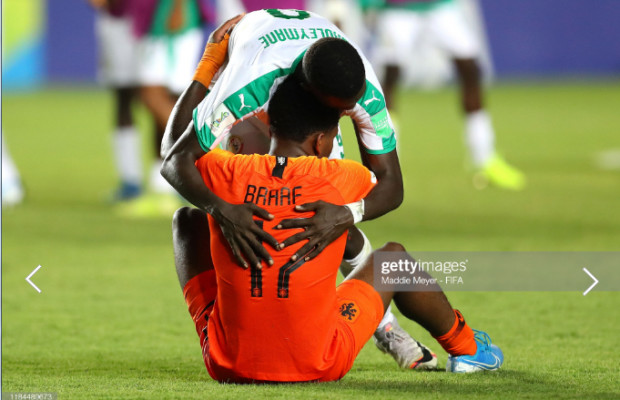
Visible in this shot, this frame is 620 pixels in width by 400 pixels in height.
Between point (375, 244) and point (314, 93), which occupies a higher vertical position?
point (314, 93)

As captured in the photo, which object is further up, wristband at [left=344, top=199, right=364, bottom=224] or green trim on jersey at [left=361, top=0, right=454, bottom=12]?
wristband at [left=344, top=199, right=364, bottom=224]

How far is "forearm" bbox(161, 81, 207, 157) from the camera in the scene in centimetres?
340

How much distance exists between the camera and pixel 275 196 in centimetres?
308

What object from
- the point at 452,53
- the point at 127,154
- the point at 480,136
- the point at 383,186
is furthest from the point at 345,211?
the point at 452,53

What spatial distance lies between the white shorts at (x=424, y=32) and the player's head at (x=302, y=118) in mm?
5529

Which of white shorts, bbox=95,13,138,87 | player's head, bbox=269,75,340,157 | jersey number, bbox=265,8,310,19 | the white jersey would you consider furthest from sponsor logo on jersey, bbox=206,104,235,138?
white shorts, bbox=95,13,138,87

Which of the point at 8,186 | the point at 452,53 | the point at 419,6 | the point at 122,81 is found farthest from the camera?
the point at 419,6

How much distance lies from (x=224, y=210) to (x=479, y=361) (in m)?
1.02

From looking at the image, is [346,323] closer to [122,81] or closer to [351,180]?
[351,180]

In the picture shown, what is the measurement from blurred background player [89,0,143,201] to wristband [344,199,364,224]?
488 cm

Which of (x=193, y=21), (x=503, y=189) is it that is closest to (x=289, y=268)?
(x=193, y=21)

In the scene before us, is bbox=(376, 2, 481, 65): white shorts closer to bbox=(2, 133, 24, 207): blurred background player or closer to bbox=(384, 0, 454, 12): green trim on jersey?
bbox=(384, 0, 454, 12): green trim on jersey

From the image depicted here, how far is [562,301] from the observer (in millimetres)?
4672

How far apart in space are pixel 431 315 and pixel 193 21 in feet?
15.6
